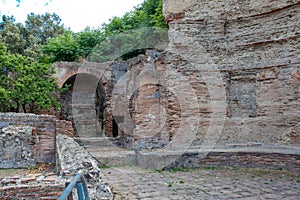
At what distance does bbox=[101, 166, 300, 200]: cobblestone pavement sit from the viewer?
463cm

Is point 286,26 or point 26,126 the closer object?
point 26,126

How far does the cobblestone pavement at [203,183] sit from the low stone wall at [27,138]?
6.44ft

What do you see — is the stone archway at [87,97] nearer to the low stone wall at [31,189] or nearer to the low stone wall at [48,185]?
the low stone wall at [48,185]

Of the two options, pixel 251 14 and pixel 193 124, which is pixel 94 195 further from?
pixel 251 14

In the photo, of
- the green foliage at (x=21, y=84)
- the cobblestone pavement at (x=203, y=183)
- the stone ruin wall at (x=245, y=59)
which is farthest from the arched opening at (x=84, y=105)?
the cobblestone pavement at (x=203, y=183)

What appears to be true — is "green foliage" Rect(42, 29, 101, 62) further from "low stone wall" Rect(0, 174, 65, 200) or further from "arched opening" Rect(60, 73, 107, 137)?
"low stone wall" Rect(0, 174, 65, 200)

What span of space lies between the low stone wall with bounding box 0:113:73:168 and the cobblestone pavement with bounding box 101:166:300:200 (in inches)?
77.3

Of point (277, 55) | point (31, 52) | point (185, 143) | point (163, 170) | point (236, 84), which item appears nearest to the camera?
point (163, 170)

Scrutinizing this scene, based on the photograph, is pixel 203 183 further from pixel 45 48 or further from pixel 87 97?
pixel 45 48

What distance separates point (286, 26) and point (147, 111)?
542 cm

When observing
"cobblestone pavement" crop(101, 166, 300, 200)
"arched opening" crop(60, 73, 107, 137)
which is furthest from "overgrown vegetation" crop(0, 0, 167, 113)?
"cobblestone pavement" crop(101, 166, 300, 200)

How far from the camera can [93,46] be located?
18.1 m

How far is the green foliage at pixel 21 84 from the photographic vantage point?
412 inches

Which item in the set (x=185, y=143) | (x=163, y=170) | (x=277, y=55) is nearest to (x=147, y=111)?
(x=185, y=143)
